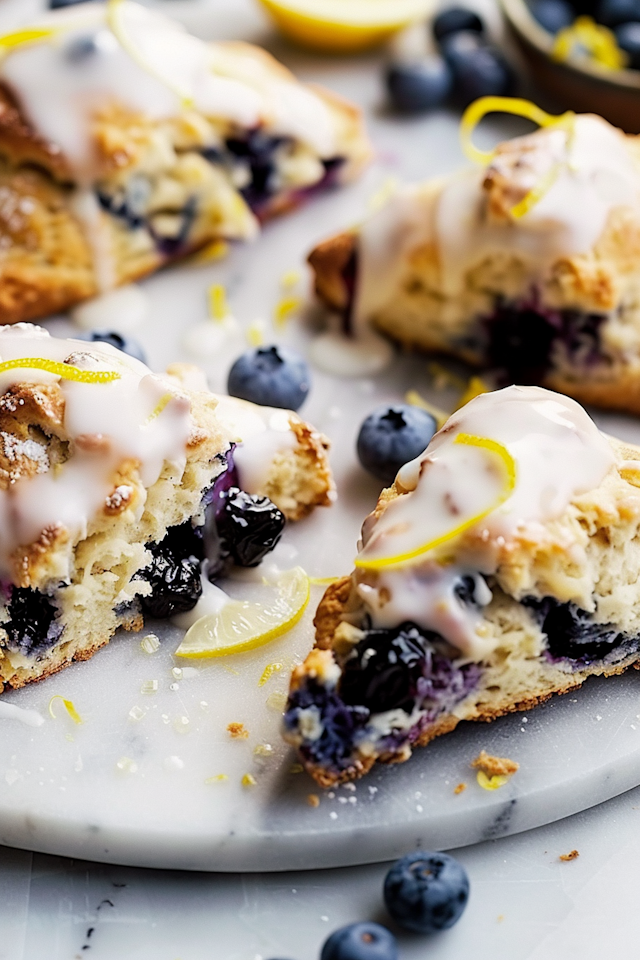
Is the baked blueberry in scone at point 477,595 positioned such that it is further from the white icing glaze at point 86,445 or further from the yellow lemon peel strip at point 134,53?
the yellow lemon peel strip at point 134,53

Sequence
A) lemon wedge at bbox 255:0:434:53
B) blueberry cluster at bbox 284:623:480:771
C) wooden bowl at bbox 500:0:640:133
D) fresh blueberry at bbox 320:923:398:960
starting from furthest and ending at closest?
lemon wedge at bbox 255:0:434:53 → wooden bowl at bbox 500:0:640:133 → blueberry cluster at bbox 284:623:480:771 → fresh blueberry at bbox 320:923:398:960

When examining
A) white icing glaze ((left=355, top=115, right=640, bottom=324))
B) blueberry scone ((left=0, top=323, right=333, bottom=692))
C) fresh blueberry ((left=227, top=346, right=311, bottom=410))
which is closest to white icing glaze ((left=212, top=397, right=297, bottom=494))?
blueberry scone ((left=0, top=323, right=333, bottom=692))

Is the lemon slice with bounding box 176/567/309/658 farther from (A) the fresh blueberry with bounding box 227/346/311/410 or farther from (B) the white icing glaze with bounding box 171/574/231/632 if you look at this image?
(A) the fresh blueberry with bounding box 227/346/311/410

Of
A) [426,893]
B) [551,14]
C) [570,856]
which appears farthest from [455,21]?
[426,893]

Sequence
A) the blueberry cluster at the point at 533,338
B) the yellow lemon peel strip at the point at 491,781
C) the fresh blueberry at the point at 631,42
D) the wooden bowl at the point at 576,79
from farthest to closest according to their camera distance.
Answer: the fresh blueberry at the point at 631,42 < the wooden bowl at the point at 576,79 < the blueberry cluster at the point at 533,338 < the yellow lemon peel strip at the point at 491,781

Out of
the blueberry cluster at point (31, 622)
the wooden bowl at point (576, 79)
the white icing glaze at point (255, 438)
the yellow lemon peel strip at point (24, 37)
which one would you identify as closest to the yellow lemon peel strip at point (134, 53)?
the yellow lemon peel strip at point (24, 37)

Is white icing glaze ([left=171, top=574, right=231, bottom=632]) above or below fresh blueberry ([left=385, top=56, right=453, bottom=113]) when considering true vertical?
below
